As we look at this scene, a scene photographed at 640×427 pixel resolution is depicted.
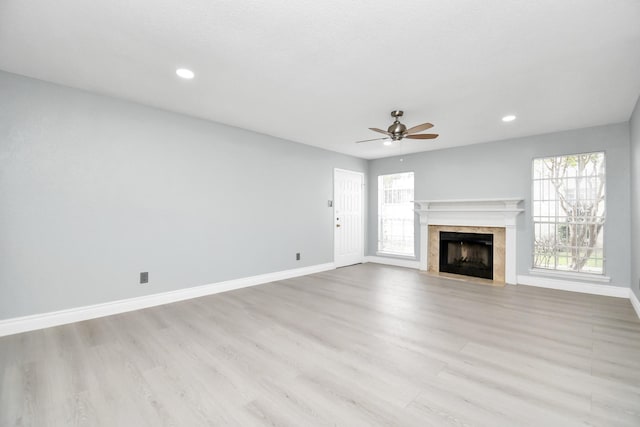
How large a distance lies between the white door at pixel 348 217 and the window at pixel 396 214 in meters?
0.50

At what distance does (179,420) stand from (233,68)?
2.79 m

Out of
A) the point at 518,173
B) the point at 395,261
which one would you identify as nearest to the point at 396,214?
the point at 395,261

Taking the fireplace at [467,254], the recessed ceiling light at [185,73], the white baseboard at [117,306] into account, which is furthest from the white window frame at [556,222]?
the recessed ceiling light at [185,73]

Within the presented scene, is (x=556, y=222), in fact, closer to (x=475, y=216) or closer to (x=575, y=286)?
(x=575, y=286)

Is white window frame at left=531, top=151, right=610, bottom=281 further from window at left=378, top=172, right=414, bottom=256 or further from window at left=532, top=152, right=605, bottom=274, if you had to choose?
window at left=378, top=172, right=414, bottom=256

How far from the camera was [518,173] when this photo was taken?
511cm

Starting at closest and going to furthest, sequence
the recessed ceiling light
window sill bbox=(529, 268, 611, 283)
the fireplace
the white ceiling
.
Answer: the white ceiling
the recessed ceiling light
window sill bbox=(529, 268, 611, 283)
the fireplace

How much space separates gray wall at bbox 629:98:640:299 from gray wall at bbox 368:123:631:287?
0.85 ft

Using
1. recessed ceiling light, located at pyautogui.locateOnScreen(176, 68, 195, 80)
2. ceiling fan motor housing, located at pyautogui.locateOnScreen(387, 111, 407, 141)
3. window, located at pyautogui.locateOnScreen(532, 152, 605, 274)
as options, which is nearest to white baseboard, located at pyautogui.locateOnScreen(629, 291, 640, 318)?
window, located at pyautogui.locateOnScreen(532, 152, 605, 274)

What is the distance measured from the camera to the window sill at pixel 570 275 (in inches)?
172

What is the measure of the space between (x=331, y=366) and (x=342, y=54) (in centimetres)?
257

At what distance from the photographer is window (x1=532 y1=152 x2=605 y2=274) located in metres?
4.50

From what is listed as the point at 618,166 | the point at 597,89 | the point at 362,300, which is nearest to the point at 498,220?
the point at 618,166

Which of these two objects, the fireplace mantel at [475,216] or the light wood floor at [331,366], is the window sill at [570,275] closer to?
the fireplace mantel at [475,216]
